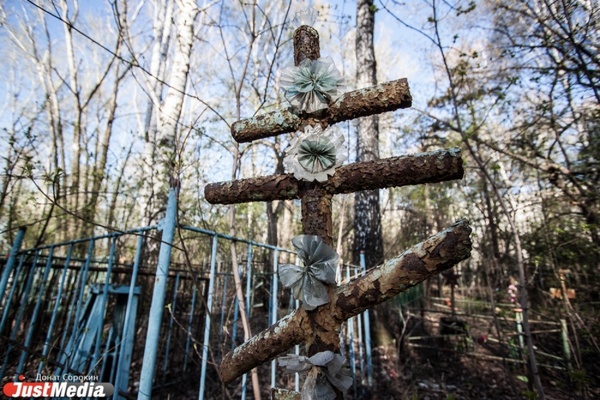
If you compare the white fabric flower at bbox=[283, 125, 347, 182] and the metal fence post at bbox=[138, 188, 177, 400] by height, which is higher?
the white fabric flower at bbox=[283, 125, 347, 182]

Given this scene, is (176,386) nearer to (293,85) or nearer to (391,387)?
(391,387)

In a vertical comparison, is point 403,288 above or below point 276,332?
above

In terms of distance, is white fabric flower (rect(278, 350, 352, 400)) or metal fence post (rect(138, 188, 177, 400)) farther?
metal fence post (rect(138, 188, 177, 400))

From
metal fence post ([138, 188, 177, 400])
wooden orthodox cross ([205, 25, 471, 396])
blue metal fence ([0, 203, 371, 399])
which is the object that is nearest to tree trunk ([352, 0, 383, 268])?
blue metal fence ([0, 203, 371, 399])

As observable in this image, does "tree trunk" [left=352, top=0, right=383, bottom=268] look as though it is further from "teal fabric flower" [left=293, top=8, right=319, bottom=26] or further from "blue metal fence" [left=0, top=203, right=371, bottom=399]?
"teal fabric flower" [left=293, top=8, right=319, bottom=26]

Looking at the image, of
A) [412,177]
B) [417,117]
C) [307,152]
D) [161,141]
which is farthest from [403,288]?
[417,117]

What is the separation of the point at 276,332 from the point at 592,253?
169 inches

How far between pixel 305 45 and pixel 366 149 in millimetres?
3711

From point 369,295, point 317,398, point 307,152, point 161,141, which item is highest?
point 161,141

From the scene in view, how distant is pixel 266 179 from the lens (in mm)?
1124

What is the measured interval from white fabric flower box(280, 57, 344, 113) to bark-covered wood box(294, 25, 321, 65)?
10cm

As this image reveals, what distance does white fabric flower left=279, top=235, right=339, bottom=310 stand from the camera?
929mm

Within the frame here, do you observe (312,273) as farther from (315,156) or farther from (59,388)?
(59,388)

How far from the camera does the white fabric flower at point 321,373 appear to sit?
87 cm
